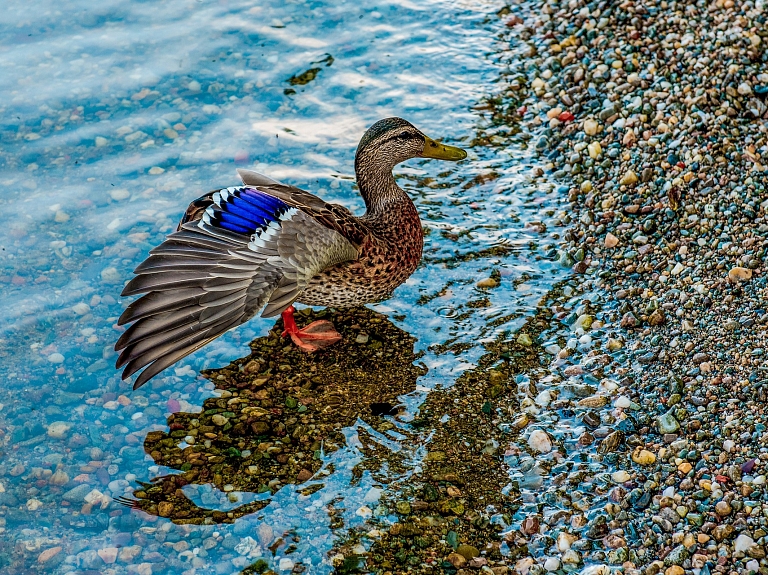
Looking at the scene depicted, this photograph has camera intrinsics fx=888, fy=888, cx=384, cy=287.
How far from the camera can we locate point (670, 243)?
6.45 meters

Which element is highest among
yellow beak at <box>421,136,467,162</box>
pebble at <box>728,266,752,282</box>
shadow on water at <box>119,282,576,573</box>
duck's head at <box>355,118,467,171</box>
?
duck's head at <box>355,118,467,171</box>

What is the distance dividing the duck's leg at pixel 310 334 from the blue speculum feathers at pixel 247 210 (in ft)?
2.65

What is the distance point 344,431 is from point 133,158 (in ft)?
11.9

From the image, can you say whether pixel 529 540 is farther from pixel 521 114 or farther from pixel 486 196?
pixel 521 114

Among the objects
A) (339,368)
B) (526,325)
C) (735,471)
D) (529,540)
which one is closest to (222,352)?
(339,368)

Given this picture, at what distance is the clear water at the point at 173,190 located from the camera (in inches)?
203

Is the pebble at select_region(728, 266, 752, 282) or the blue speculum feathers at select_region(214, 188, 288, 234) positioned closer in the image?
the blue speculum feathers at select_region(214, 188, 288, 234)

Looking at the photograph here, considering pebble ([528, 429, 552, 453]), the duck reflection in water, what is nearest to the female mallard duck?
the duck reflection in water

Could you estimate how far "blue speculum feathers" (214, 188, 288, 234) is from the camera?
5.62 meters

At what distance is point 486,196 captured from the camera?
7570 millimetres

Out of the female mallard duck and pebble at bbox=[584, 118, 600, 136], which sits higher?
pebble at bbox=[584, 118, 600, 136]

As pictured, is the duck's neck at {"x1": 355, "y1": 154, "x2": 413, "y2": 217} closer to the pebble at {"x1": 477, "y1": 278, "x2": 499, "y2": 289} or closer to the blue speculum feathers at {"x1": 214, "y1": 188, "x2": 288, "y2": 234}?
the pebble at {"x1": 477, "y1": 278, "x2": 499, "y2": 289}

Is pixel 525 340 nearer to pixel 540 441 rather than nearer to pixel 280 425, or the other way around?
pixel 540 441

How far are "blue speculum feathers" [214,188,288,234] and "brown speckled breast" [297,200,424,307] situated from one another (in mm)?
507
